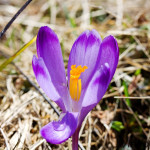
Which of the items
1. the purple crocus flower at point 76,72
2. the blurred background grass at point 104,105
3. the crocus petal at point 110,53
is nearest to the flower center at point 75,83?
the purple crocus flower at point 76,72

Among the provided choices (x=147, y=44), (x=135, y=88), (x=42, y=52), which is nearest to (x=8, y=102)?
(x=42, y=52)

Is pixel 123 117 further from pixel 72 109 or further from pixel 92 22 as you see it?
pixel 92 22

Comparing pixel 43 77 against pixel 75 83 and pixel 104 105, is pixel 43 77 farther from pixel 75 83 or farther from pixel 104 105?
pixel 104 105

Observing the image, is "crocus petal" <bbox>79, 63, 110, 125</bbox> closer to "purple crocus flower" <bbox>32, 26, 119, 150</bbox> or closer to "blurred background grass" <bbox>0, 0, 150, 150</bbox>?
"purple crocus flower" <bbox>32, 26, 119, 150</bbox>

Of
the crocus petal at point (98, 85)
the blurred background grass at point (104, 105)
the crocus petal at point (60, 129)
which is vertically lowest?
the blurred background grass at point (104, 105)

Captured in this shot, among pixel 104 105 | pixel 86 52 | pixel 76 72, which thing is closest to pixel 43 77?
pixel 76 72

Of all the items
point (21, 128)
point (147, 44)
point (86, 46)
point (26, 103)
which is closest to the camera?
point (86, 46)

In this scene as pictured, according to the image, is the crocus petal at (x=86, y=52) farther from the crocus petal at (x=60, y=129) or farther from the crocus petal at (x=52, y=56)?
the crocus petal at (x=60, y=129)
